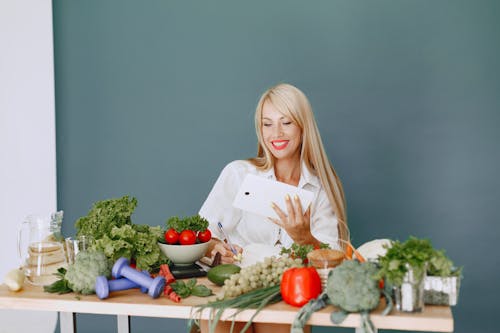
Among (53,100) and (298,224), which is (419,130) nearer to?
(298,224)

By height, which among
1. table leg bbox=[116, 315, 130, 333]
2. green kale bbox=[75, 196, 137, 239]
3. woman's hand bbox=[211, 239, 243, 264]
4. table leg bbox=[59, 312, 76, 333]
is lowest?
table leg bbox=[116, 315, 130, 333]

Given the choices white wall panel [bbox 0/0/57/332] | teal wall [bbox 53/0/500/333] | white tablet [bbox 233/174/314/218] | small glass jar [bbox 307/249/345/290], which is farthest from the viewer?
white wall panel [bbox 0/0/57/332]

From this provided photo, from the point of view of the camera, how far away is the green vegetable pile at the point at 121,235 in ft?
6.89

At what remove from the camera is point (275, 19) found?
3.94 meters

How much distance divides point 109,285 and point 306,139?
4.93 ft

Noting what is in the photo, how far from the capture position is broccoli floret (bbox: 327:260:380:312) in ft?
5.53

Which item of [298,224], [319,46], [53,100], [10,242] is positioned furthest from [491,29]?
[10,242]

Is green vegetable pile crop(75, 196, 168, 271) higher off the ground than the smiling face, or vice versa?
the smiling face

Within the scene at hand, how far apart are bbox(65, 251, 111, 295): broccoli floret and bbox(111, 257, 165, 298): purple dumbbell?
0.05 m

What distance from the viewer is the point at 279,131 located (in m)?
3.05

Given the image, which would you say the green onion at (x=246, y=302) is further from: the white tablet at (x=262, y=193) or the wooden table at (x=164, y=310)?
the white tablet at (x=262, y=193)

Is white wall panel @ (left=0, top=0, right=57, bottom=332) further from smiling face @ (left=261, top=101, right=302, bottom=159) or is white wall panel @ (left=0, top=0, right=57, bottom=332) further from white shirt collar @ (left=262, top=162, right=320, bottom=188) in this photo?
white shirt collar @ (left=262, top=162, right=320, bottom=188)

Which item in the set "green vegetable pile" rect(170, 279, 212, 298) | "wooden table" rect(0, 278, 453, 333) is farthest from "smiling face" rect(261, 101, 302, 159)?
"green vegetable pile" rect(170, 279, 212, 298)

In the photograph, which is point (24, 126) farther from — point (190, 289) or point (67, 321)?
point (190, 289)
